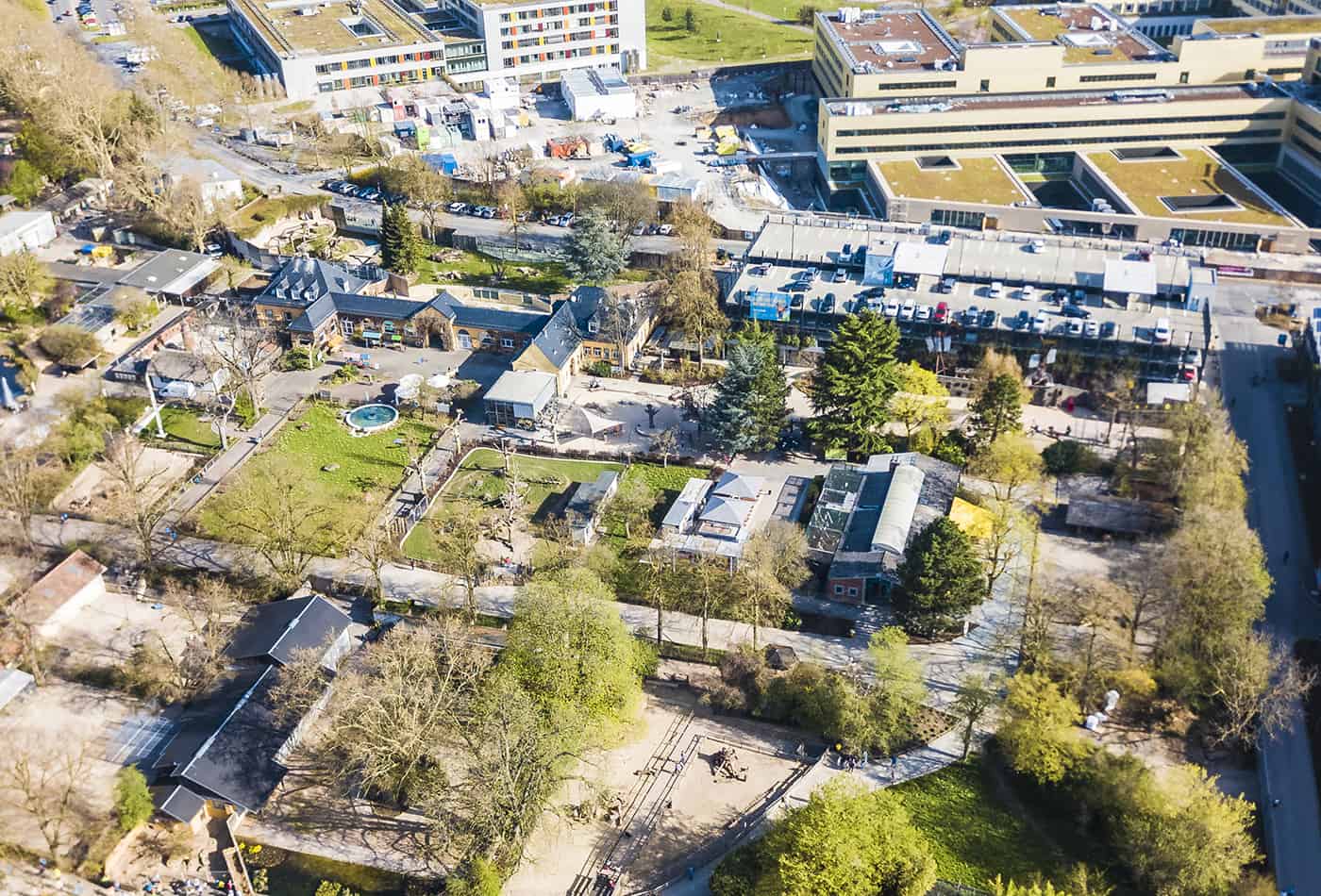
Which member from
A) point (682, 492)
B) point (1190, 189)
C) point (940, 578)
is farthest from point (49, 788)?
point (1190, 189)

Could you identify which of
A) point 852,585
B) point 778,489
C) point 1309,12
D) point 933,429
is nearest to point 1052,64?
point 1309,12

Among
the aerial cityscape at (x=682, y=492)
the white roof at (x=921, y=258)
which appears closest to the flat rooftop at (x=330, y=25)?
the aerial cityscape at (x=682, y=492)

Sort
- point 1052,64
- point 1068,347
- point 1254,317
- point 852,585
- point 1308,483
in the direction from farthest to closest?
point 1052,64 < point 1254,317 < point 1068,347 < point 1308,483 < point 852,585

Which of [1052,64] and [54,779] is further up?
[1052,64]

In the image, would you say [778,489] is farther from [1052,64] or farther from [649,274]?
[1052,64]

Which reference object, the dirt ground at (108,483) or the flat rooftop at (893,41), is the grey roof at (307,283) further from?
the flat rooftop at (893,41)
